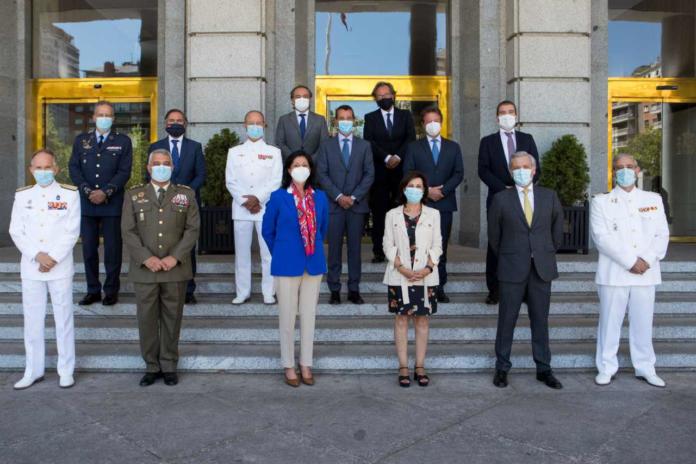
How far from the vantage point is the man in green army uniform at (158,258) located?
518 centimetres

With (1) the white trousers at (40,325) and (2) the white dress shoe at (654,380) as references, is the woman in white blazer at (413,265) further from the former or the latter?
(1) the white trousers at (40,325)

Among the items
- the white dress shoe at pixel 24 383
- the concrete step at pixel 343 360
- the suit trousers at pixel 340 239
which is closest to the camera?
the white dress shoe at pixel 24 383

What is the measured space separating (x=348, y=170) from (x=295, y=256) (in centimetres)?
170

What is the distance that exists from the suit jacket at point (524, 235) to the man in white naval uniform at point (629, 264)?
1.69ft

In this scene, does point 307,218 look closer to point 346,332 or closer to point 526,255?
point 346,332

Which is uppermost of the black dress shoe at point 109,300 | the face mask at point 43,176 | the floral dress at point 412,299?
the face mask at point 43,176

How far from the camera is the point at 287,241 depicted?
204 inches

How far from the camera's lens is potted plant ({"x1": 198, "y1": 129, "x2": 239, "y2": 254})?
346 inches

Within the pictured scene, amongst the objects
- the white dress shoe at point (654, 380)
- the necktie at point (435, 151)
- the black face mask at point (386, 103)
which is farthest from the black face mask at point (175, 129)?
the white dress shoe at point (654, 380)

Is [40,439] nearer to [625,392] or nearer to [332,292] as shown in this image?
[332,292]

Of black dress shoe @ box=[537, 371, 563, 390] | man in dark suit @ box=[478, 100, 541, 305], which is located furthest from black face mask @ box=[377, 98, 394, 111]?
black dress shoe @ box=[537, 371, 563, 390]

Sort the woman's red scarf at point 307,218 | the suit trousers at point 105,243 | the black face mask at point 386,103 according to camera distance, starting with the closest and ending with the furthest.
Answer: the woman's red scarf at point 307,218 < the suit trousers at point 105,243 < the black face mask at point 386,103

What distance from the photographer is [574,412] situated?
177 inches

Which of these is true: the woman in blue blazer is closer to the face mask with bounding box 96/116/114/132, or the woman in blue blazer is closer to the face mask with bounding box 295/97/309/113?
the face mask with bounding box 295/97/309/113
